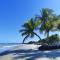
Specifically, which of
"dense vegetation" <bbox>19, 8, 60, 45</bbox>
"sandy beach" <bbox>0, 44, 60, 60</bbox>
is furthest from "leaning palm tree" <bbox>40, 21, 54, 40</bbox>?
"sandy beach" <bbox>0, 44, 60, 60</bbox>

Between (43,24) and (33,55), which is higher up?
(43,24)

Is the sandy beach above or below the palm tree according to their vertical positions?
below

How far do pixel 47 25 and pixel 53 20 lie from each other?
1.84 m

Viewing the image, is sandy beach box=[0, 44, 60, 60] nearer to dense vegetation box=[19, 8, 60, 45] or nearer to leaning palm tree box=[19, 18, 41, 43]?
dense vegetation box=[19, 8, 60, 45]

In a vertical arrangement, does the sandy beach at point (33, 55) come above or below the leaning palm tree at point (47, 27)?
below

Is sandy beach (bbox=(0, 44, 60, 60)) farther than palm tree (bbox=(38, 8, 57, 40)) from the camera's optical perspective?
No

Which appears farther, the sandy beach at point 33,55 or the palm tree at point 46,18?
the palm tree at point 46,18

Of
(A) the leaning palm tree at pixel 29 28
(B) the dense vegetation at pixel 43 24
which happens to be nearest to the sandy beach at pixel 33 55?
(B) the dense vegetation at pixel 43 24

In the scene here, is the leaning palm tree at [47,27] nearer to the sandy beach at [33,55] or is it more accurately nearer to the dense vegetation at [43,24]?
the dense vegetation at [43,24]

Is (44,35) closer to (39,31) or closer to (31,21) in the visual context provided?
(39,31)

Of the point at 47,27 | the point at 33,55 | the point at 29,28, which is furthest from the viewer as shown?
the point at 29,28

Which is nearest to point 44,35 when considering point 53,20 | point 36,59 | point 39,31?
point 39,31

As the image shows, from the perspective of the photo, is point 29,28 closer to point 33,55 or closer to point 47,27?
point 47,27

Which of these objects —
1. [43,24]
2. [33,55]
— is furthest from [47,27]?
[33,55]
